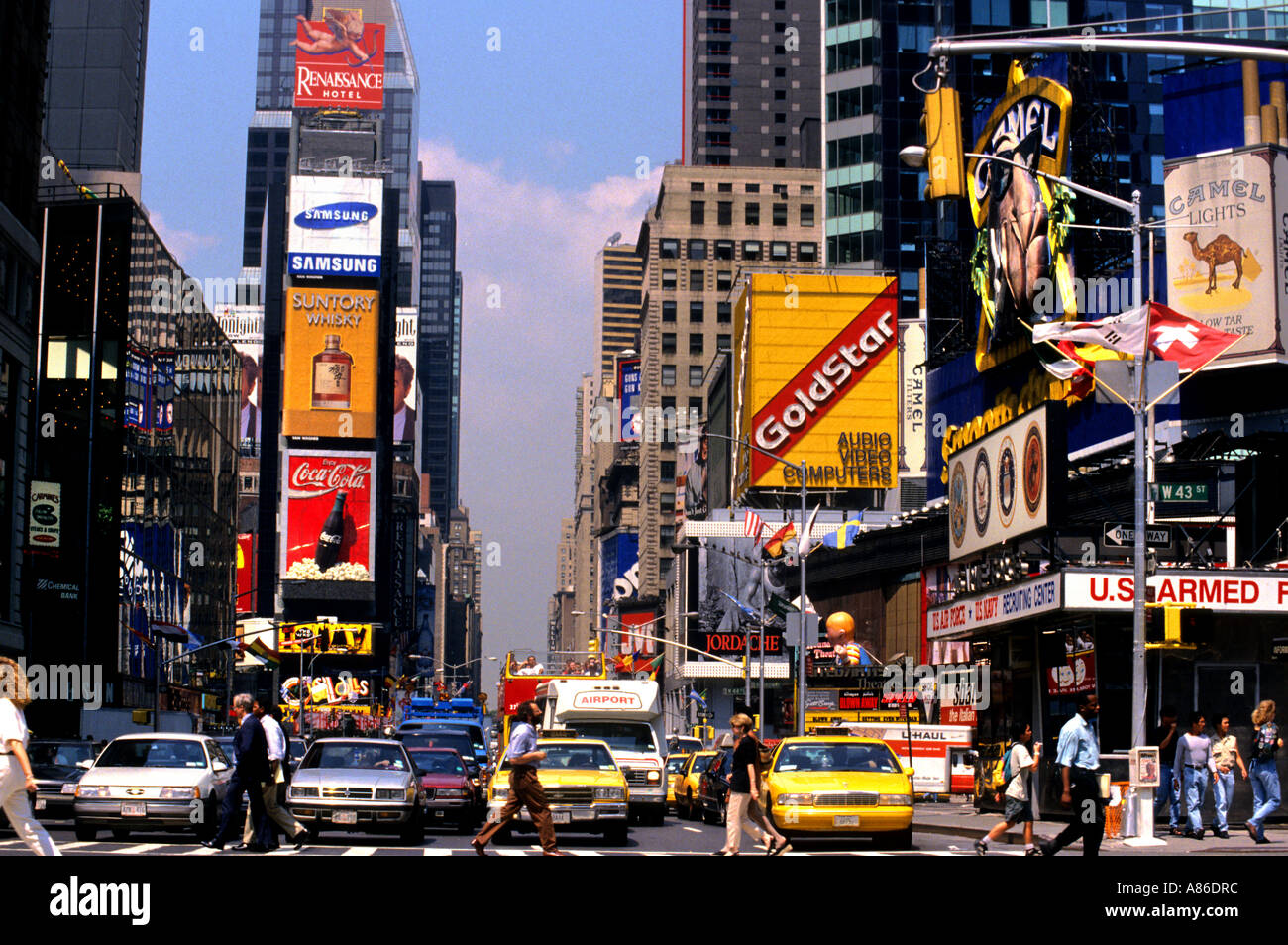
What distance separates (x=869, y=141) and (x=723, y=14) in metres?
69.2

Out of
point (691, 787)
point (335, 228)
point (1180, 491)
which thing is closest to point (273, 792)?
point (691, 787)

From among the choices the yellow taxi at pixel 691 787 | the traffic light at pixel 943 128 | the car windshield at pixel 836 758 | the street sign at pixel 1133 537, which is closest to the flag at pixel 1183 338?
the street sign at pixel 1133 537

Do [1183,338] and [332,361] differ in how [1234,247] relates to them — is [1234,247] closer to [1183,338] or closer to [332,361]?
[1183,338]

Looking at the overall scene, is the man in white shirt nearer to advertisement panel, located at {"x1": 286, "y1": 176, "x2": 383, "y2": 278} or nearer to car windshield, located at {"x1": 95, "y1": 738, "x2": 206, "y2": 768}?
car windshield, located at {"x1": 95, "y1": 738, "x2": 206, "y2": 768}

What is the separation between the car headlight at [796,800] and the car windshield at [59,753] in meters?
14.7

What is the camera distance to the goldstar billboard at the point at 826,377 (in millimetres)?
101875

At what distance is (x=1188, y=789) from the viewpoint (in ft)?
83.7

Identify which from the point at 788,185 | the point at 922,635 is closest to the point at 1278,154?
the point at 922,635

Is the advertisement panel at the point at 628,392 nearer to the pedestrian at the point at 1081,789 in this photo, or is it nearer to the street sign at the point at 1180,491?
the street sign at the point at 1180,491

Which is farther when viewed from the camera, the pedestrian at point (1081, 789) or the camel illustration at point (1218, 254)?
the camel illustration at point (1218, 254)

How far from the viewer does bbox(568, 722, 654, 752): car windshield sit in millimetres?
31812

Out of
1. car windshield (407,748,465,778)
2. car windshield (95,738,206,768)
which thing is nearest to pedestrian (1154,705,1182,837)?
car windshield (407,748,465,778)

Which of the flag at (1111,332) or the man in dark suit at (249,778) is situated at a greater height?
the flag at (1111,332)

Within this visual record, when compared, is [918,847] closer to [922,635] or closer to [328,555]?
[922,635]
